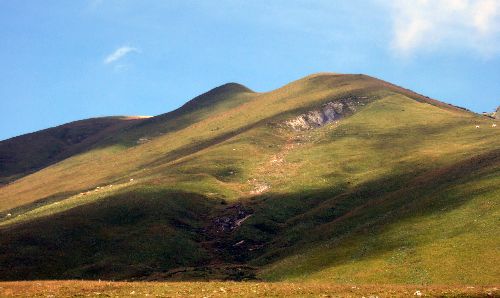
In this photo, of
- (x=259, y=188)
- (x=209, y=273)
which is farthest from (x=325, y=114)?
(x=209, y=273)

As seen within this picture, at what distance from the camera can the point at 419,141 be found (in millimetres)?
127062

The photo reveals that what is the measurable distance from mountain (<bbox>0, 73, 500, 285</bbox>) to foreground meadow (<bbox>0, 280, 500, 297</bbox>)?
11.1 meters

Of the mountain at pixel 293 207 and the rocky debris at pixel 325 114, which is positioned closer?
the mountain at pixel 293 207

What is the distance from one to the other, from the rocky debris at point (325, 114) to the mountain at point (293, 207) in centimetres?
58

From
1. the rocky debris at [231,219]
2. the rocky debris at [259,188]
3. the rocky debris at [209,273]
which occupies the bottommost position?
the rocky debris at [209,273]

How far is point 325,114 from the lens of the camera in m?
166

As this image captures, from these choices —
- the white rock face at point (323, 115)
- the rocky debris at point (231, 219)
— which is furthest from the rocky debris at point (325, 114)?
the rocky debris at point (231, 219)

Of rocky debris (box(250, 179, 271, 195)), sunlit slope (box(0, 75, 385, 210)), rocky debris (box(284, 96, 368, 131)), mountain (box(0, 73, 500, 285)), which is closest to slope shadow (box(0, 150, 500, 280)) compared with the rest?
mountain (box(0, 73, 500, 285))

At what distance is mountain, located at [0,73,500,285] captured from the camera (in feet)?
192

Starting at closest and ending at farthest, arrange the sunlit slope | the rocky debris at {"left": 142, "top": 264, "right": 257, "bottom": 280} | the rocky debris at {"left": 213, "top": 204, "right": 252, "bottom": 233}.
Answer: the rocky debris at {"left": 142, "top": 264, "right": 257, "bottom": 280} < the rocky debris at {"left": 213, "top": 204, "right": 252, "bottom": 233} < the sunlit slope

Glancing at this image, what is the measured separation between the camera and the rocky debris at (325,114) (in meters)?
160

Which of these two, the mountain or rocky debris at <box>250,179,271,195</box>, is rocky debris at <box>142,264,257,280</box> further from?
rocky debris at <box>250,179,271,195</box>

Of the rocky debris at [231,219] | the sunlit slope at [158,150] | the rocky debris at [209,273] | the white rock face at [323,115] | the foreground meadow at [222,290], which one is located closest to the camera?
the foreground meadow at [222,290]

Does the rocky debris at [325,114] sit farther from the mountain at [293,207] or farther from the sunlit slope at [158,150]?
the sunlit slope at [158,150]
